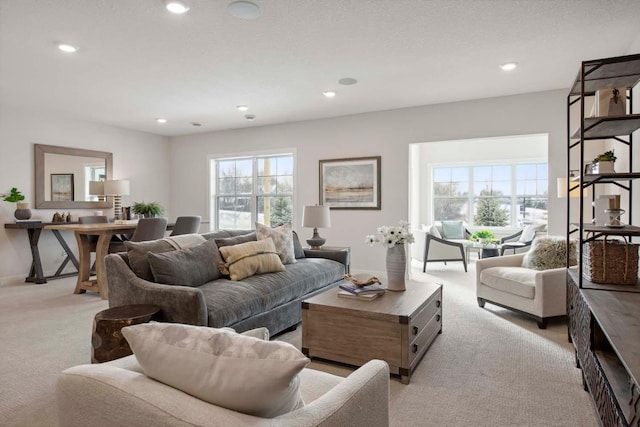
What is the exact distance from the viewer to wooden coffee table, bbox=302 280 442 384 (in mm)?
2393

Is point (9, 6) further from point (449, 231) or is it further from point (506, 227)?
point (506, 227)

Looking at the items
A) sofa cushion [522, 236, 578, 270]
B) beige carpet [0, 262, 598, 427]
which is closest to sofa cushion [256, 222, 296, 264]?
beige carpet [0, 262, 598, 427]

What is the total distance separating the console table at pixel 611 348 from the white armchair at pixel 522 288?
0.91m

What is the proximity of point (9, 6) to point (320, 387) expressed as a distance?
3.25 m

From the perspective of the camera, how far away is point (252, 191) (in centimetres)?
710

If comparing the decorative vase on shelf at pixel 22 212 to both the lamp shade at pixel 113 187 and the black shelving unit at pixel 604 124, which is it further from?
the black shelving unit at pixel 604 124

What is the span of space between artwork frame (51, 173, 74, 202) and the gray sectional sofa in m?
3.76

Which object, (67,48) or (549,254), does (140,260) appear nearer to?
(67,48)

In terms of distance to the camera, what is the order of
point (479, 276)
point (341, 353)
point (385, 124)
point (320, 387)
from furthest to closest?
point (385, 124), point (479, 276), point (341, 353), point (320, 387)

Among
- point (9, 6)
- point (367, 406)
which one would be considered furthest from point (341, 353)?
point (9, 6)

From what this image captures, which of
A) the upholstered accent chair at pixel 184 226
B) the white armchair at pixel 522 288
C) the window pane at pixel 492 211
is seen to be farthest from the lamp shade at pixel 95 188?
the window pane at pixel 492 211

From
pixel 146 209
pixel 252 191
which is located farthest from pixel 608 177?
pixel 146 209

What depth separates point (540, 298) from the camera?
3324 millimetres

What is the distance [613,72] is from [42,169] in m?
6.92
